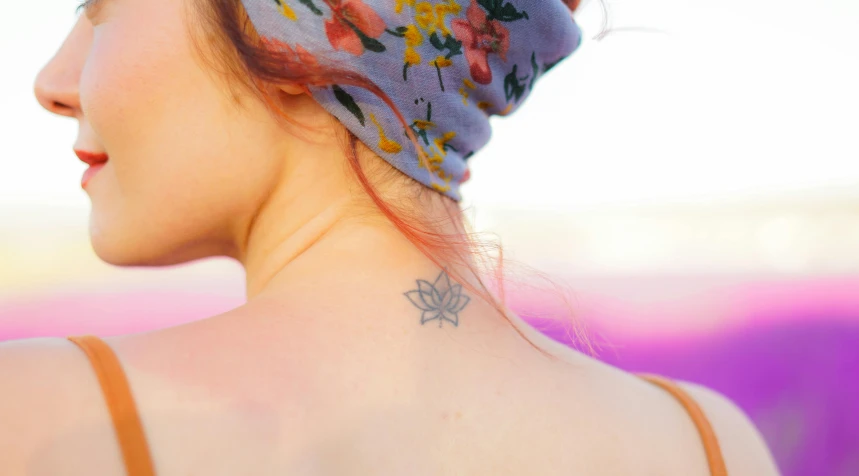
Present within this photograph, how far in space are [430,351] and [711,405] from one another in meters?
0.52

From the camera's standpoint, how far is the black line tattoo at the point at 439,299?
0.87 metres

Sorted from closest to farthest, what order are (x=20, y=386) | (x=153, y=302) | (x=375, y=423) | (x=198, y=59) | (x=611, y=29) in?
(x=20, y=386)
(x=375, y=423)
(x=198, y=59)
(x=611, y=29)
(x=153, y=302)

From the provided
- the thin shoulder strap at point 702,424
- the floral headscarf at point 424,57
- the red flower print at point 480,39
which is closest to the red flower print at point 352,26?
the floral headscarf at point 424,57

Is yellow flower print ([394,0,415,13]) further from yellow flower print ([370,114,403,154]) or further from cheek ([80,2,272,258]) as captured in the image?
cheek ([80,2,272,258])

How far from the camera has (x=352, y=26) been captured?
0.89m

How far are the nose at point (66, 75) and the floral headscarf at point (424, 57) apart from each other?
1.12 feet

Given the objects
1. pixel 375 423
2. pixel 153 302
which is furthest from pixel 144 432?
pixel 153 302

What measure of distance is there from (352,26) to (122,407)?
55cm

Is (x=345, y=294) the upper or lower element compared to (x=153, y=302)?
upper

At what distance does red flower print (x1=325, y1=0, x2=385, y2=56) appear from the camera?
34.8 inches

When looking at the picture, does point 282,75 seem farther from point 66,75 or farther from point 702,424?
point 702,424

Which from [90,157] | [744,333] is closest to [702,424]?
[90,157]

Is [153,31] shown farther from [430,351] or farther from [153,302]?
[153,302]

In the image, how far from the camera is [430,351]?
0.84m
